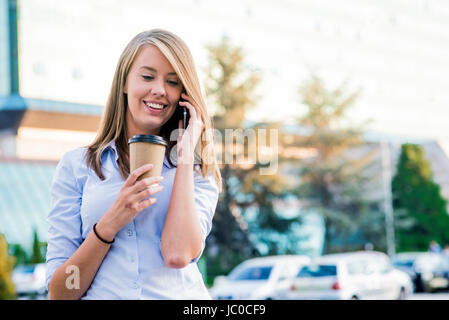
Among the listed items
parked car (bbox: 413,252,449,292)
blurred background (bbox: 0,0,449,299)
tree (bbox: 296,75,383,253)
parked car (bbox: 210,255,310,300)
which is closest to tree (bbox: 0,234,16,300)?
parked car (bbox: 210,255,310,300)

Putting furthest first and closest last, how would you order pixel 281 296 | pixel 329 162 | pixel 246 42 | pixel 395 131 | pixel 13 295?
pixel 395 131 → pixel 329 162 → pixel 246 42 → pixel 13 295 → pixel 281 296

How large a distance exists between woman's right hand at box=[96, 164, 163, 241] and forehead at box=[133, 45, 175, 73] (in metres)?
0.34

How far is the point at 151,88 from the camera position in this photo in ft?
4.93

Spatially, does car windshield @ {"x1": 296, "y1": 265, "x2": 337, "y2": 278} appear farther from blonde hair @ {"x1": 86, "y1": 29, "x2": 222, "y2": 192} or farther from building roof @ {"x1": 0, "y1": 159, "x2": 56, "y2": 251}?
building roof @ {"x1": 0, "y1": 159, "x2": 56, "y2": 251}

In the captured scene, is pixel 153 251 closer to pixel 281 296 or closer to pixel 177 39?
pixel 177 39

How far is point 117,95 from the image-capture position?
5.29 feet

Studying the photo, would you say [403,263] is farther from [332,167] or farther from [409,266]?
[332,167]

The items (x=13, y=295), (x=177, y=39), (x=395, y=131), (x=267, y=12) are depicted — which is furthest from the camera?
(x=395, y=131)

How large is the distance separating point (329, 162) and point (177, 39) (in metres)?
24.1

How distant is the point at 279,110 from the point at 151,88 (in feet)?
73.3

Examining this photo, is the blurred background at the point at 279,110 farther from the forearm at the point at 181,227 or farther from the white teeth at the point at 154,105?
the forearm at the point at 181,227

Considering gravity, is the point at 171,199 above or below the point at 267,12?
below

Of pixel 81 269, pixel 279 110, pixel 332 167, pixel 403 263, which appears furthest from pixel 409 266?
pixel 81 269

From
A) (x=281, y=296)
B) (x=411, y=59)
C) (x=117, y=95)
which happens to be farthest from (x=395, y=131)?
(x=117, y=95)
